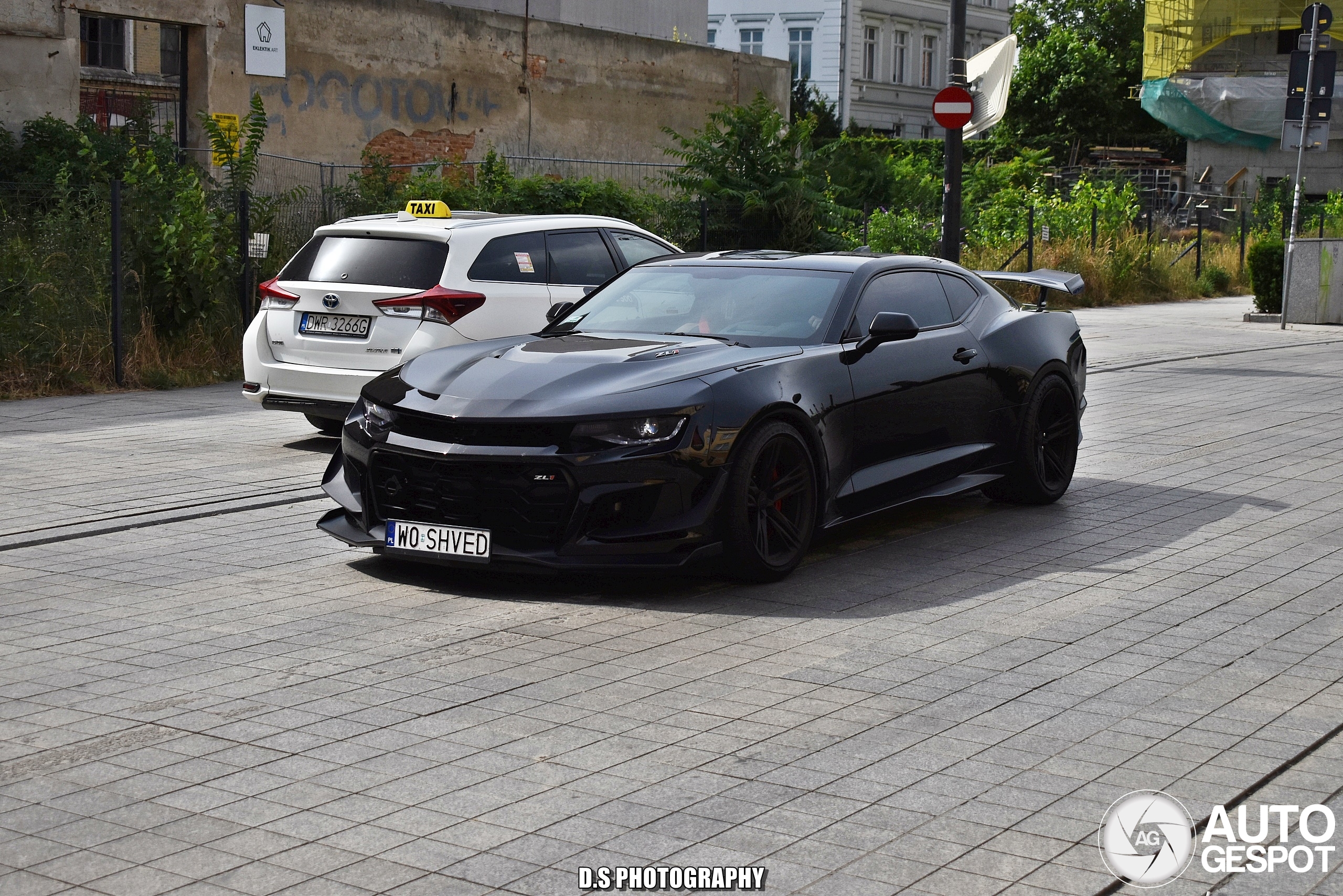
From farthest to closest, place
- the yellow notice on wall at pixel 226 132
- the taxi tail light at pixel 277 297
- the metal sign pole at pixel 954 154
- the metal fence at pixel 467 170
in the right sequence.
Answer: the metal fence at pixel 467 170 → the yellow notice on wall at pixel 226 132 → the metal sign pole at pixel 954 154 → the taxi tail light at pixel 277 297

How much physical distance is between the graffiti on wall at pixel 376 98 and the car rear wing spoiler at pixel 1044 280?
17.2 metres

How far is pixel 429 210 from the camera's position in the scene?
11922 mm

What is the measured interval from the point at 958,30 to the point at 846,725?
13.0 m

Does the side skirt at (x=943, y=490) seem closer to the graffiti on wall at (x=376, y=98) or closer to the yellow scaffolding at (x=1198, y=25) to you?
the graffiti on wall at (x=376, y=98)

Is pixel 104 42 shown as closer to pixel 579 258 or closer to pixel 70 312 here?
pixel 70 312

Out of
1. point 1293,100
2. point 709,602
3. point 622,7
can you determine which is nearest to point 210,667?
point 709,602

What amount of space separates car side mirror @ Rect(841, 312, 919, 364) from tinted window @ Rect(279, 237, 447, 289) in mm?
3904

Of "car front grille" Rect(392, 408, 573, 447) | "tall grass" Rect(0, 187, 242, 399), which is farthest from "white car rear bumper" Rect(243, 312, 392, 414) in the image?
"car front grille" Rect(392, 408, 573, 447)

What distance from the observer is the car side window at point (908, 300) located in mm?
8211

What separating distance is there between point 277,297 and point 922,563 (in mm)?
5459

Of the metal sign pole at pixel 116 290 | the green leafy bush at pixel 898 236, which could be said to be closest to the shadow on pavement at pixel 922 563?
the metal sign pole at pixel 116 290

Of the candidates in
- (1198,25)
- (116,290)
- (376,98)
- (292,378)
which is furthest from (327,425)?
(1198,25)

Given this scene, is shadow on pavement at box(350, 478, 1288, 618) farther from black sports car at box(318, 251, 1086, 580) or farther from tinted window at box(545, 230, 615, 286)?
tinted window at box(545, 230, 615, 286)

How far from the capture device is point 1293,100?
22.8 m
